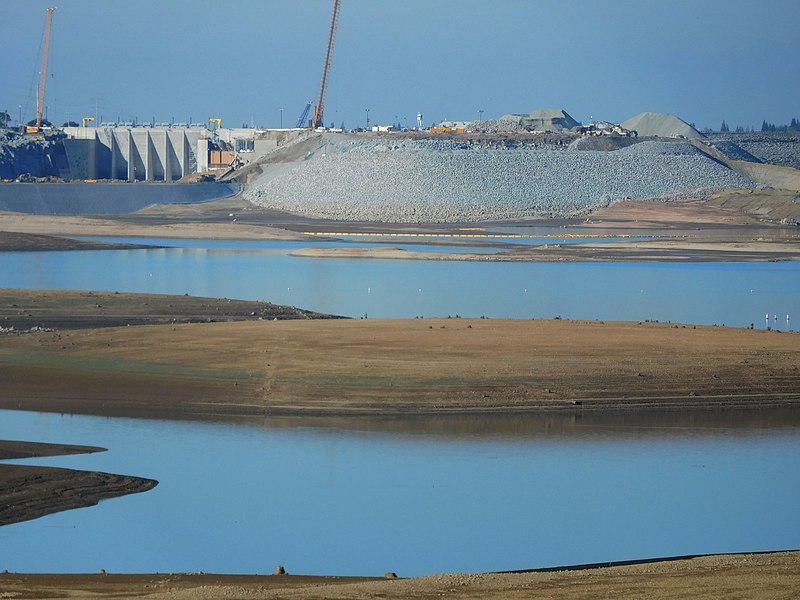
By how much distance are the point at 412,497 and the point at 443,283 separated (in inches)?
1367

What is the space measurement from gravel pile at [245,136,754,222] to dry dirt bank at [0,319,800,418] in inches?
3116

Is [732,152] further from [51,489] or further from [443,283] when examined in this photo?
[51,489]

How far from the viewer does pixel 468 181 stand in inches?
4840

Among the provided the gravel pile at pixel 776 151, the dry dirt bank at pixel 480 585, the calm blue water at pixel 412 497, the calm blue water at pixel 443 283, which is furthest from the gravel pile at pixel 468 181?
the dry dirt bank at pixel 480 585

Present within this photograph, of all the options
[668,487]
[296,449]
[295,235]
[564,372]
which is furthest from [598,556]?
[295,235]

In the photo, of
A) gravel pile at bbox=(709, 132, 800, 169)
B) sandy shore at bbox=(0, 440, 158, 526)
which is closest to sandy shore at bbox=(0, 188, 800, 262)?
sandy shore at bbox=(0, 440, 158, 526)

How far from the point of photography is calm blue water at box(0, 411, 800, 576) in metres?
18.5

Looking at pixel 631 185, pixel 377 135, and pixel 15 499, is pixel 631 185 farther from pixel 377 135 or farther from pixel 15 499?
pixel 15 499

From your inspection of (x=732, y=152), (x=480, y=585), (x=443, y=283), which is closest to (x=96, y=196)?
(x=443, y=283)

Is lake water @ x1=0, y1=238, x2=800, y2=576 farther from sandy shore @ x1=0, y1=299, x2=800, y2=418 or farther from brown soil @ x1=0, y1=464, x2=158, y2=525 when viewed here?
A: sandy shore @ x1=0, y1=299, x2=800, y2=418

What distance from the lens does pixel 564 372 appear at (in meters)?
31.0

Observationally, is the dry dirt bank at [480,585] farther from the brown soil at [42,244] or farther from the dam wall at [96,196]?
the dam wall at [96,196]

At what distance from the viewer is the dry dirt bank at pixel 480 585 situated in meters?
14.7

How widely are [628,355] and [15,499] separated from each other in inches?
669
